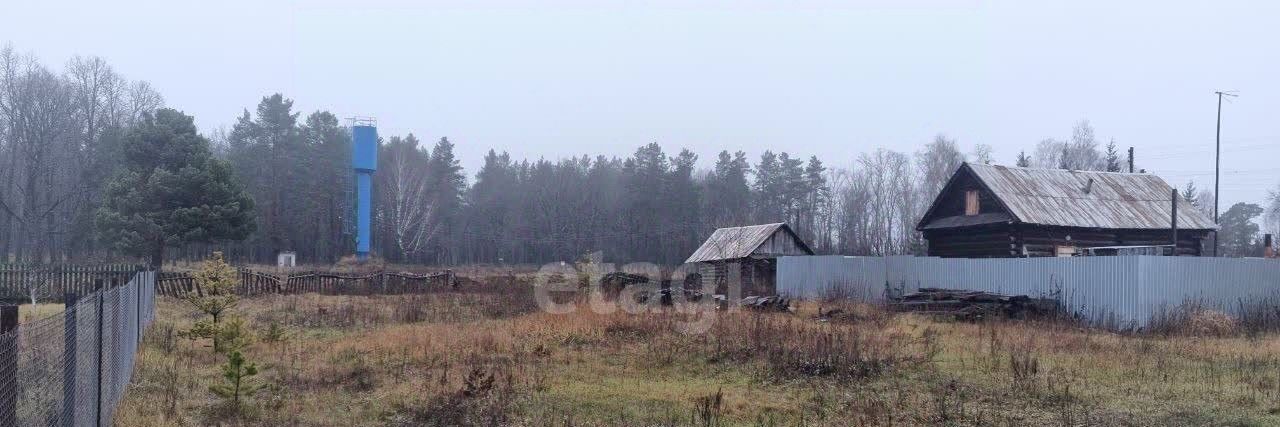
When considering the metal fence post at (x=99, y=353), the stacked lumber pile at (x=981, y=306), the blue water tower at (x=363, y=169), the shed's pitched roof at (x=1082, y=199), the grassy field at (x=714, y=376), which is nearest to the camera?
the metal fence post at (x=99, y=353)

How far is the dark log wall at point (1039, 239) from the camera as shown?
1064 inches

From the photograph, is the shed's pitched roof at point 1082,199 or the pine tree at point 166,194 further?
the pine tree at point 166,194

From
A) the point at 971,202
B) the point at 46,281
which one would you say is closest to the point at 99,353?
the point at 46,281

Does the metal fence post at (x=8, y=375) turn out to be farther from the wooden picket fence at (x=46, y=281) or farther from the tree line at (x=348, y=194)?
the tree line at (x=348, y=194)

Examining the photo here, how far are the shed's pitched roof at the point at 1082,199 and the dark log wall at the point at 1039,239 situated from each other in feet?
1.35

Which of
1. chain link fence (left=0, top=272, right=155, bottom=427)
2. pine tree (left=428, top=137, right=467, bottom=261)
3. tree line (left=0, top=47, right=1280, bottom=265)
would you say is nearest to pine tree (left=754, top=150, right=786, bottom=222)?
tree line (left=0, top=47, right=1280, bottom=265)

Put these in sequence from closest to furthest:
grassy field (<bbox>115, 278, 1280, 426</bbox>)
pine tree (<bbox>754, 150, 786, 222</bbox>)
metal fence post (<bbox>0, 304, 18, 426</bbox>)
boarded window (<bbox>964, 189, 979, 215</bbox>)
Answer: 1. metal fence post (<bbox>0, 304, 18, 426</bbox>)
2. grassy field (<bbox>115, 278, 1280, 426</bbox>)
3. boarded window (<bbox>964, 189, 979, 215</bbox>)
4. pine tree (<bbox>754, 150, 786, 222</bbox>)

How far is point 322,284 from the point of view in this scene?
107ft

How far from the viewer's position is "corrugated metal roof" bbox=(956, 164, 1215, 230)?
27188 mm

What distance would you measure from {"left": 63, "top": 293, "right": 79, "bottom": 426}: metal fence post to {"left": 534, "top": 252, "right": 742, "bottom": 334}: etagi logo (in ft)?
35.2

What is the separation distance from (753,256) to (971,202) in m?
6.94

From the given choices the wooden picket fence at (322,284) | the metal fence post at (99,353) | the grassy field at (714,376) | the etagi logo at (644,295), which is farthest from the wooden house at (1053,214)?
the metal fence post at (99,353)

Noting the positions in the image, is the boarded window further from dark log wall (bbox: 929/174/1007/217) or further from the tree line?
the tree line

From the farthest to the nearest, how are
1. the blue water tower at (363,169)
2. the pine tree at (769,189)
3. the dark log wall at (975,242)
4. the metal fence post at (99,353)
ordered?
the pine tree at (769,189) → the blue water tower at (363,169) → the dark log wall at (975,242) → the metal fence post at (99,353)
